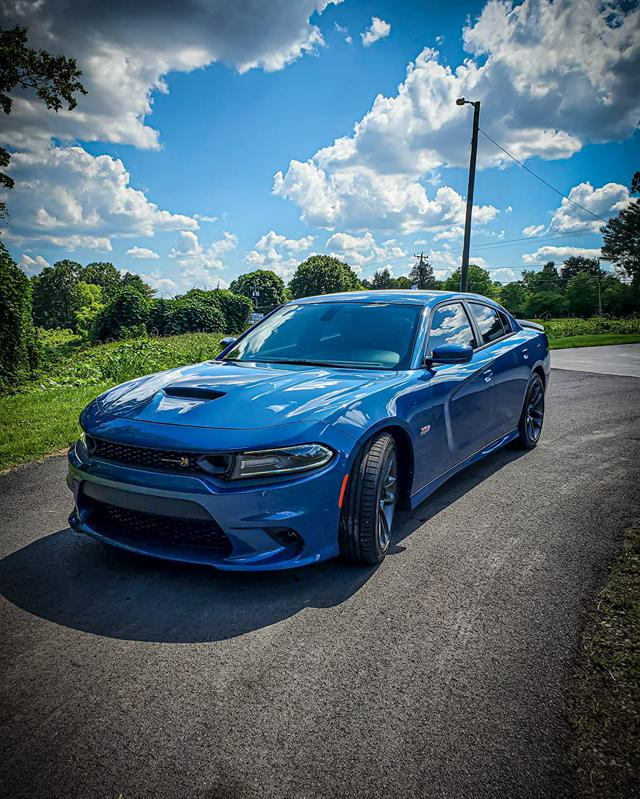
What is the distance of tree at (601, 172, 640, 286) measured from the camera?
237ft

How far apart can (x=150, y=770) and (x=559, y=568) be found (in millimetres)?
2250

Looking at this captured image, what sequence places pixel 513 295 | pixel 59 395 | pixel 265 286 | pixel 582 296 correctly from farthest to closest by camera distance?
pixel 513 295, pixel 582 296, pixel 265 286, pixel 59 395

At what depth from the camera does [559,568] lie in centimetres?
289

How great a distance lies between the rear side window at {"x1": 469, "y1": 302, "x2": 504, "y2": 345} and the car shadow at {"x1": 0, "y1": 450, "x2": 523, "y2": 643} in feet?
7.38

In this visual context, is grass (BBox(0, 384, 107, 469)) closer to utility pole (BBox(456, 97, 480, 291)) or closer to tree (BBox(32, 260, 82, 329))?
utility pole (BBox(456, 97, 480, 291))

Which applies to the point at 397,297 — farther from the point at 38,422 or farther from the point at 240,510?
the point at 38,422

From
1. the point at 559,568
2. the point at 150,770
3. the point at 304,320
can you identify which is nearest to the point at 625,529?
the point at 559,568

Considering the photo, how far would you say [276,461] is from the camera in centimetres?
247

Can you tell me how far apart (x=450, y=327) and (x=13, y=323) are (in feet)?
29.3

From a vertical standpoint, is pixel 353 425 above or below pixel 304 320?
below

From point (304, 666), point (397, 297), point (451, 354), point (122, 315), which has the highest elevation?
point (397, 297)

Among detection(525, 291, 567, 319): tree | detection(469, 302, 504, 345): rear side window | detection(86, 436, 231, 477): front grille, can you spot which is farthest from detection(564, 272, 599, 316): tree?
detection(86, 436, 231, 477): front grille

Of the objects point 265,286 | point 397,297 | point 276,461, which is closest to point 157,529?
point 276,461

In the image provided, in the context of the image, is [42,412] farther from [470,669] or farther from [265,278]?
[265,278]
